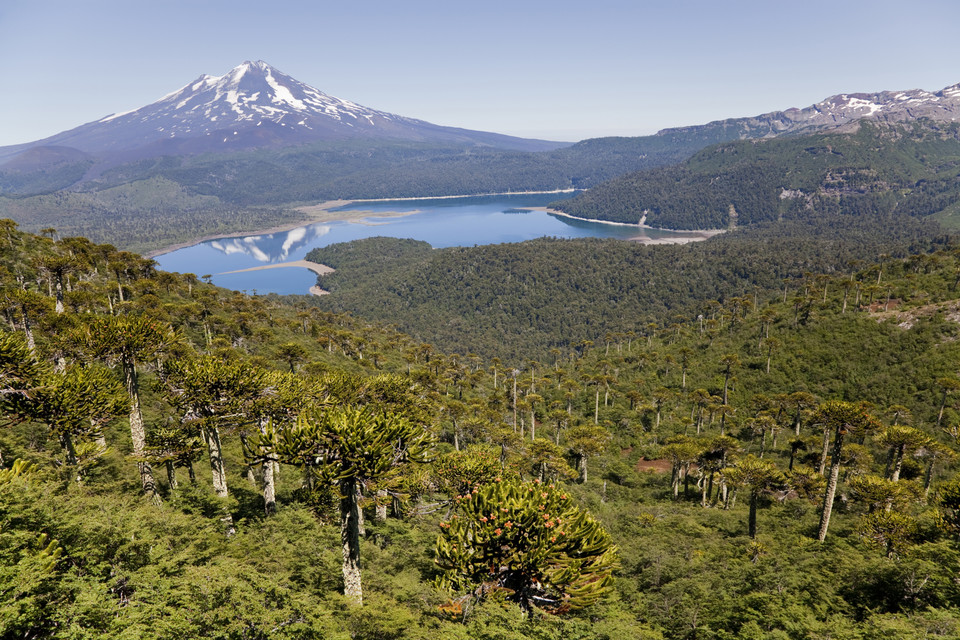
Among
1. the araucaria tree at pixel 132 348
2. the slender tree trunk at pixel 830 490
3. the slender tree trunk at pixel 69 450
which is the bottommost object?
the slender tree trunk at pixel 830 490

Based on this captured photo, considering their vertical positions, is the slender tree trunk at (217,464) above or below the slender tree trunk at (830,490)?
above

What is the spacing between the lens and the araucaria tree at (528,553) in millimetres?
18875

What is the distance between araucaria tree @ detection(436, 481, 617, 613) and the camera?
18.9m

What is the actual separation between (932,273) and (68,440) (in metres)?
163

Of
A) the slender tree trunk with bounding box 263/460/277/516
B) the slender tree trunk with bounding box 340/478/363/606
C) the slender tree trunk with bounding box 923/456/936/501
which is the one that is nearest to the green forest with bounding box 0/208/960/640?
the slender tree trunk with bounding box 340/478/363/606

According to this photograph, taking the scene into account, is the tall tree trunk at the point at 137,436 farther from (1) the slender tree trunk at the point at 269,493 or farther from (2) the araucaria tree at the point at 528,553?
(2) the araucaria tree at the point at 528,553

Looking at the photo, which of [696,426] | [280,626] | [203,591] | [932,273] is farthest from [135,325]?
[932,273]

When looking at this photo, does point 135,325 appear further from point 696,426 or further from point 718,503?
point 696,426

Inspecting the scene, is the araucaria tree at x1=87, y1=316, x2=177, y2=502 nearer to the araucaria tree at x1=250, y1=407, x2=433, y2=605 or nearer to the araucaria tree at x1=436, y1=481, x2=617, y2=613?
the araucaria tree at x1=250, y1=407, x2=433, y2=605

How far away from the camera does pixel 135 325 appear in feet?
86.3

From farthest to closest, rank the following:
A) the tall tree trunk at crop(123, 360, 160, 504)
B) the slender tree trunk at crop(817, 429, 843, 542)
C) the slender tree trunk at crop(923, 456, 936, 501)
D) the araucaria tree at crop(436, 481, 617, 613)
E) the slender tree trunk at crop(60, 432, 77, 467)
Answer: the slender tree trunk at crop(923, 456, 936, 501) → the slender tree trunk at crop(817, 429, 843, 542) → the tall tree trunk at crop(123, 360, 160, 504) → the slender tree trunk at crop(60, 432, 77, 467) → the araucaria tree at crop(436, 481, 617, 613)

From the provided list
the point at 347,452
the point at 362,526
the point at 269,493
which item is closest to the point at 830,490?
the point at 362,526

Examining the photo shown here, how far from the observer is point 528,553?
1872 centimetres

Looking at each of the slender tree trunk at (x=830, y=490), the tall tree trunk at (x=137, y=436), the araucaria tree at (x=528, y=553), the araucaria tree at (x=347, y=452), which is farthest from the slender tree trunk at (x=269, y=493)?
the slender tree trunk at (x=830, y=490)
